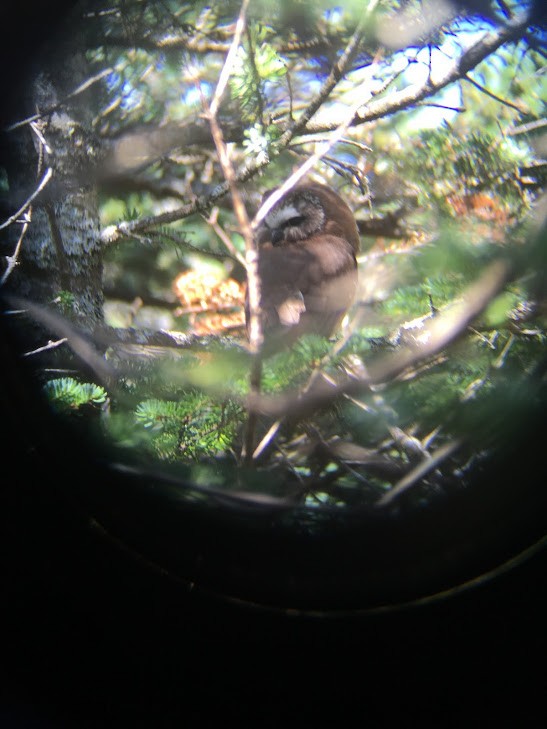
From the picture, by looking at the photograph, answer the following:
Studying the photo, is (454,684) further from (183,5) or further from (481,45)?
(183,5)

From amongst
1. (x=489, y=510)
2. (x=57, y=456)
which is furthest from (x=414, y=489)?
(x=57, y=456)

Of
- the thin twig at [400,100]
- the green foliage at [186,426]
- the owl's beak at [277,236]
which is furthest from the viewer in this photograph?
the owl's beak at [277,236]

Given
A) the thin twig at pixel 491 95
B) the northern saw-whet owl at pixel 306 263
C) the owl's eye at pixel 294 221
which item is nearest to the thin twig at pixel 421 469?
the northern saw-whet owl at pixel 306 263

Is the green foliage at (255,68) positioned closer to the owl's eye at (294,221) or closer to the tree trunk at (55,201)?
the tree trunk at (55,201)

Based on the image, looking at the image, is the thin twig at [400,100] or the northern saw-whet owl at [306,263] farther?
the northern saw-whet owl at [306,263]

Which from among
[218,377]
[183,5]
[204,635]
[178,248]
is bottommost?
[204,635]

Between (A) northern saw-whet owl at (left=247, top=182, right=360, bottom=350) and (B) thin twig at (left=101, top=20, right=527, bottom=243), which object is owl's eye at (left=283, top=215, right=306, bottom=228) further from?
(B) thin twig at (left=101, top=20, right=527, bottom=243)

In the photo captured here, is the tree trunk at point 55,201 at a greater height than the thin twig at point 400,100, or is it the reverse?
the thin twig at point 400,100
